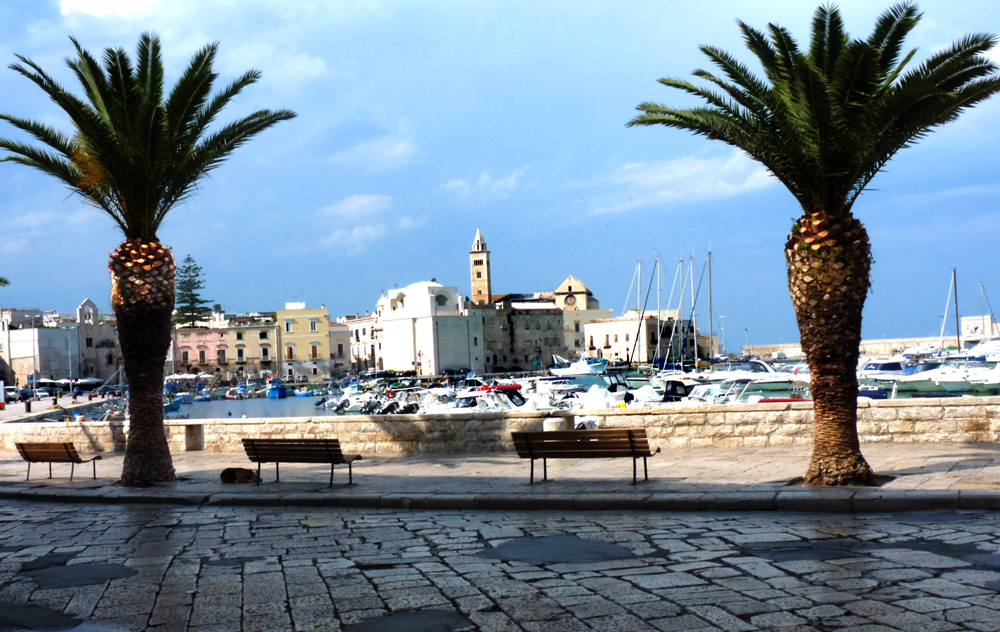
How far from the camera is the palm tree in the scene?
12656mm

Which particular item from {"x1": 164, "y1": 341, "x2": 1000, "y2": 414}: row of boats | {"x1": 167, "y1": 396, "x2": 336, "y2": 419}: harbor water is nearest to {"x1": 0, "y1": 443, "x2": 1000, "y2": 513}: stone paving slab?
{"x1": 164, "y1": 341, "x2": 1000, "y2": 414}: row of boats

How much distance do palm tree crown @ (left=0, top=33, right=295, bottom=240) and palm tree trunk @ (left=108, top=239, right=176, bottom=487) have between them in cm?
49

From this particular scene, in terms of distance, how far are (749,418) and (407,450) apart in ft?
19.8

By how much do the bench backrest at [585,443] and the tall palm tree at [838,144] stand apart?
2011 mm

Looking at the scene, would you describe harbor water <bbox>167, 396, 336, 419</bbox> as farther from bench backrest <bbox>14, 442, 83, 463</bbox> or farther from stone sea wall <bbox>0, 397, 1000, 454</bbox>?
bench backrest <bbox>14, 442, 83, 463</bbox>

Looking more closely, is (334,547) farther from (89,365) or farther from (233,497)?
(89,365)

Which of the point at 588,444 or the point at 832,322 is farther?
the point at 588,444

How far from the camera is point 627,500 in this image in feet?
32.1

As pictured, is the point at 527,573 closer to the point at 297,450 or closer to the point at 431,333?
the point at 297,450

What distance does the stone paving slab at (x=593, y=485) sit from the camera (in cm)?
918

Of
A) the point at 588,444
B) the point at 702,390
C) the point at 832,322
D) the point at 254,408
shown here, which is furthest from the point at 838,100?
the point at 254,408

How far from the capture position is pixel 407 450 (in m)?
16.0

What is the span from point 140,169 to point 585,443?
749 centimetres

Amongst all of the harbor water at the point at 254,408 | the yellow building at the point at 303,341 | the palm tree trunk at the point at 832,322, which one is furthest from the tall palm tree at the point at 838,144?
the yellow building at the point at 303,341
